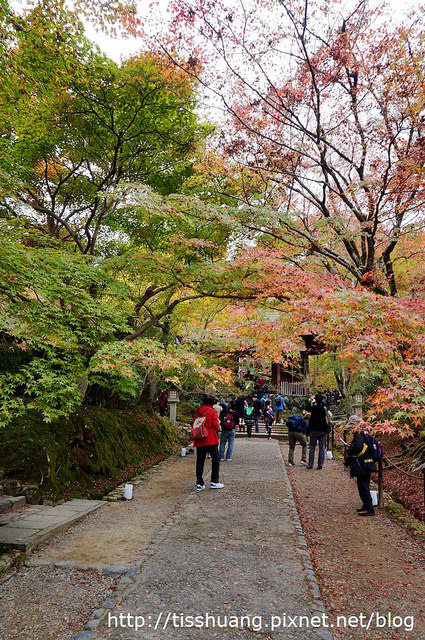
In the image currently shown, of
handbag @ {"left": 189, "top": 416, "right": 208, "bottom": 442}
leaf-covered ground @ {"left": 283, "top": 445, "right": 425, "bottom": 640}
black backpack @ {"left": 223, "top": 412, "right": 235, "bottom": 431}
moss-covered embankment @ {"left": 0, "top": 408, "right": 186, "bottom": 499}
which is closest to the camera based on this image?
leaf-covered ground @ {"left": 283, "top": 445, "right": 425, "bottom": 640}

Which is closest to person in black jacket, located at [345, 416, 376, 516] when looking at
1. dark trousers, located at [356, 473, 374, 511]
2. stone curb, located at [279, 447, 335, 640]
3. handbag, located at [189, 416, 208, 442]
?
dark trousers, located at [356, 473, 374, 511]

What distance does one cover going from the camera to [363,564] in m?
4.62

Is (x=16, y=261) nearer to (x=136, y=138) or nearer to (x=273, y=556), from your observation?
(x=273, y=556)

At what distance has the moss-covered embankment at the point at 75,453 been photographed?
6.84 m

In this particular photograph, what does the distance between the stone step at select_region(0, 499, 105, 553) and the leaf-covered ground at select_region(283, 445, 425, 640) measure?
11.5 ft

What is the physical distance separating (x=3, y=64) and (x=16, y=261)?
10.6 feet

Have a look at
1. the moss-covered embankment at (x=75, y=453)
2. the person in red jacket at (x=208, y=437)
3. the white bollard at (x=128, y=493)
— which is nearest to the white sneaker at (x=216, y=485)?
the person in red jacket at (x=208, y=437)

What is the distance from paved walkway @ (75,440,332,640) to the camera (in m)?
3.07

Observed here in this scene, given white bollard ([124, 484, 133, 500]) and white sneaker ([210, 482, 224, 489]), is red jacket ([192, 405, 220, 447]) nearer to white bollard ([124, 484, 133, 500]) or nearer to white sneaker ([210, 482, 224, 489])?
white sneaker ([210, 482, 224, 489])

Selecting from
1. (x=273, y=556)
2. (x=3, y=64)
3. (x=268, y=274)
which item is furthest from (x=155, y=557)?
(x=3, y=64)

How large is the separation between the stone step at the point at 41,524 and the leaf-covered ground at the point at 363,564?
11.5ft

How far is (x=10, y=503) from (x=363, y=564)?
5144 millimetres

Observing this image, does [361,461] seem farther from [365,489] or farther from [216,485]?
[216,485]

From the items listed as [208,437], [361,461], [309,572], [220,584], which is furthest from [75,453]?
[361,461]
